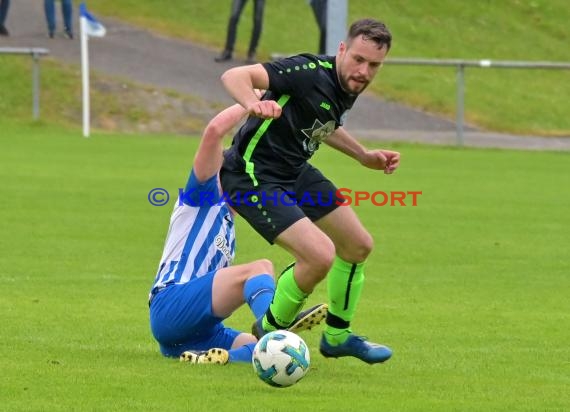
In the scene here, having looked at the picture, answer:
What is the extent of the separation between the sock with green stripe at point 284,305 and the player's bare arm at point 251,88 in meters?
1.01

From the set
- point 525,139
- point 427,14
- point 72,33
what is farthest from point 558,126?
point 72,33

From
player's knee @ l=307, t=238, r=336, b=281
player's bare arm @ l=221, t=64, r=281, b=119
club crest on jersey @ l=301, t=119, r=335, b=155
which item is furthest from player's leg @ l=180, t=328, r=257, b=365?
player's bare arm @ l=221, t=64, r=281, b=119

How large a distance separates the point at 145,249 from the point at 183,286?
5.26 meters

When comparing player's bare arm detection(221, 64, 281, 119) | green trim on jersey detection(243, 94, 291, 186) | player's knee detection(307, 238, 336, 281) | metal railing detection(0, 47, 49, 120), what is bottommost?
metal railing detection(0, 47, 49, 120)

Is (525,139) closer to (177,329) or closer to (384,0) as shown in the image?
(384,0)

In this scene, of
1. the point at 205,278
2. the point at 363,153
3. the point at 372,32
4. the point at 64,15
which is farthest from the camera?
the point at 64,15

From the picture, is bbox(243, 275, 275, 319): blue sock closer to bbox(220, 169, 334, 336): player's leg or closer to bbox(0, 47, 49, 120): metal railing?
bbox(220, 169, 334, 336): player's leg

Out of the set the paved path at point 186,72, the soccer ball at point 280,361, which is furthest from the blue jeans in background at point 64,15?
the soccer ball at point 280,361

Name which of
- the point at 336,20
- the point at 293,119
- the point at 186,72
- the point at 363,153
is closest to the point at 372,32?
the point at 293,119

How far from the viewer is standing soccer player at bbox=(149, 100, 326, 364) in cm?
796

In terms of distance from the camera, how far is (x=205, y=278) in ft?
26.6

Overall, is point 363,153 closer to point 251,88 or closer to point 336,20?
point 251,88

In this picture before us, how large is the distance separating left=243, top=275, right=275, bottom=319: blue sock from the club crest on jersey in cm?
82

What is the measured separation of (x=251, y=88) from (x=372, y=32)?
811 millimetres
